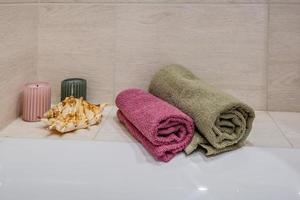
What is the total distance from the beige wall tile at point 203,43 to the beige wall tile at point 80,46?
5 centimetres

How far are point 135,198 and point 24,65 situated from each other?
608 mm

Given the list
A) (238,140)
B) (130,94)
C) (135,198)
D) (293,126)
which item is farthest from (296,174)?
(130,94)

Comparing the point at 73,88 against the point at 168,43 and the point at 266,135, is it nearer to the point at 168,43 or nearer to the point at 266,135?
the point at 168,43

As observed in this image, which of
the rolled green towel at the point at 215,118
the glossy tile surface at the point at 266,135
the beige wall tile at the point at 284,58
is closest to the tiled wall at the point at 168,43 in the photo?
the beige wall tile at the point at 284,58

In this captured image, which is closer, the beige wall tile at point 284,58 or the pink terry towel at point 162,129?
the pink terry towel at point 162,129

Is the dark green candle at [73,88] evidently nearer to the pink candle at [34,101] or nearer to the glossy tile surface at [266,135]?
the pink candle at [34,101]

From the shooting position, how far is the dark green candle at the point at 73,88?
1062 millimetres

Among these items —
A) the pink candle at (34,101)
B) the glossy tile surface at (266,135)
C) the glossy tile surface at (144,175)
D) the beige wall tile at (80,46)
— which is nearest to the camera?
the glossy tile surface at (144,175)

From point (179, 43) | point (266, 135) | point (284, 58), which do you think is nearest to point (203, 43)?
point (179, 43)

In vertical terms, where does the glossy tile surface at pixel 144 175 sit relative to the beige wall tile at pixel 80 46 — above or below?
below

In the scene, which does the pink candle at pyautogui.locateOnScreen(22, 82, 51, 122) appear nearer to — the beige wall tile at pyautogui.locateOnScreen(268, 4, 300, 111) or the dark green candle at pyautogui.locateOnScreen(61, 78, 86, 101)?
the dark green candle at pyautogui.locateOnScreen(61, 78, 86, 101)

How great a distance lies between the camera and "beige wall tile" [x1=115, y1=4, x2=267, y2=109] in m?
1.06

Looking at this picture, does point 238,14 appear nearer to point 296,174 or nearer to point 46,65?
point 296,174

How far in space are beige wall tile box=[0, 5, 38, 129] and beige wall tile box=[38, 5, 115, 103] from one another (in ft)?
0.15
